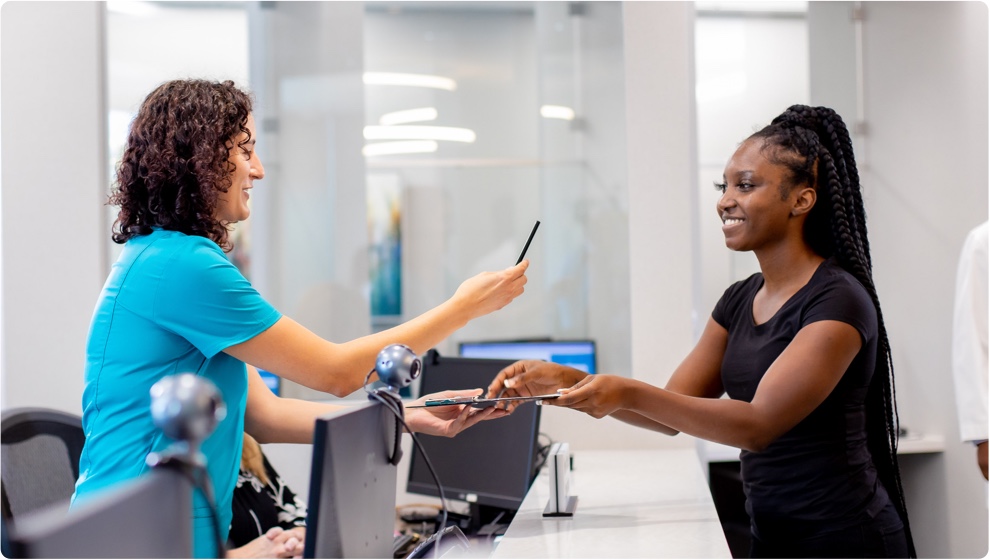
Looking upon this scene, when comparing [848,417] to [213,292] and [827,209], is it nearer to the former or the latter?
[827,209]

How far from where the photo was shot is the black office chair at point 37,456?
218 centimetres

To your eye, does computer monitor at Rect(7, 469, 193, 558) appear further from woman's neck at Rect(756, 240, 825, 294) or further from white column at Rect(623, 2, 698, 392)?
white column at Rect(623, 2, 698, 392)

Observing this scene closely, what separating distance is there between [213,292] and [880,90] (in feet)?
11.8

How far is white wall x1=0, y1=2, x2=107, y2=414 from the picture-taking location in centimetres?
299

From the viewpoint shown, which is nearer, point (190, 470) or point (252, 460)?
point (190, 470)

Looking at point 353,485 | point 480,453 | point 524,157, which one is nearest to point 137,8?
point 524,157

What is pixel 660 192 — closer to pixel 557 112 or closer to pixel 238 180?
pixel 557 112

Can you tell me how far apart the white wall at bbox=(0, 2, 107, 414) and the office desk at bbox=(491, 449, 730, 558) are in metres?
1.80

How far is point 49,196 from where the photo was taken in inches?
118

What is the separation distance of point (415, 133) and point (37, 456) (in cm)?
255

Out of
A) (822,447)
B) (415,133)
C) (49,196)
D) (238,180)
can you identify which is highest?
(415,133)

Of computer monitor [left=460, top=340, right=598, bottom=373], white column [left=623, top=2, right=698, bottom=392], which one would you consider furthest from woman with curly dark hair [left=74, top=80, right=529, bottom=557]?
computer monitor [left=460, top=340, right=598, bottom=373]

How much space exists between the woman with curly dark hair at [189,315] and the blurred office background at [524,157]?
160 cm

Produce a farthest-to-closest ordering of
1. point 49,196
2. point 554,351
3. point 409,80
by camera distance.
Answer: point 409,80
point 554,351
point 49,196
